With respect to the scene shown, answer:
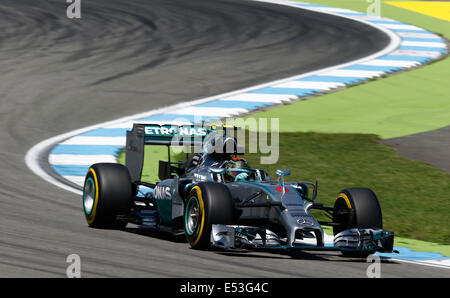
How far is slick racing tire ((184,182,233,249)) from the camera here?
8781 mm

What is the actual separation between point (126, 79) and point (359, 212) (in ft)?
35.8

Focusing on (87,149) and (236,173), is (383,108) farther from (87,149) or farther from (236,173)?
(236,173)

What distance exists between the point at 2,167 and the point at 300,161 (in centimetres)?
436

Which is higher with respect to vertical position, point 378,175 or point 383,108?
point 383,108

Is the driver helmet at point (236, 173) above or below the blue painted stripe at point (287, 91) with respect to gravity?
below

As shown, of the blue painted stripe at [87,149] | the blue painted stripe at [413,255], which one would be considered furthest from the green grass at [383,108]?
the blue painted stripe at [413,255]

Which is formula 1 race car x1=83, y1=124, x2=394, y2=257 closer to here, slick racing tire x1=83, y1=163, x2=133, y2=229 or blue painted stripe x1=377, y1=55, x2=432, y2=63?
slick racing tire x1=83, y1=163, x2=133, y2=229

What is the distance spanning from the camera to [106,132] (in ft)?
51.8

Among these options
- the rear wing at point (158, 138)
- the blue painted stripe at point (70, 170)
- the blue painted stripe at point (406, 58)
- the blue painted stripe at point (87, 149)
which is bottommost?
the blue painted stripe at point (70, 170)

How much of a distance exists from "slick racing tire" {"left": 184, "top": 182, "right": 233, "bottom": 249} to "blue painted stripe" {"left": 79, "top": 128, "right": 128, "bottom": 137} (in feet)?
22.0

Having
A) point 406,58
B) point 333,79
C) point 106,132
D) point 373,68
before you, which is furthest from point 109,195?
point 406,58

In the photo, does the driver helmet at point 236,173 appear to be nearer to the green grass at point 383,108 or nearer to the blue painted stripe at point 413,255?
the blue painted stripe at point 413,255

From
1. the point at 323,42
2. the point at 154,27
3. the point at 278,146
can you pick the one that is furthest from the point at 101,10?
the point at 278,146

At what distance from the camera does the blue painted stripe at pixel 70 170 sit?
43.8 feet
